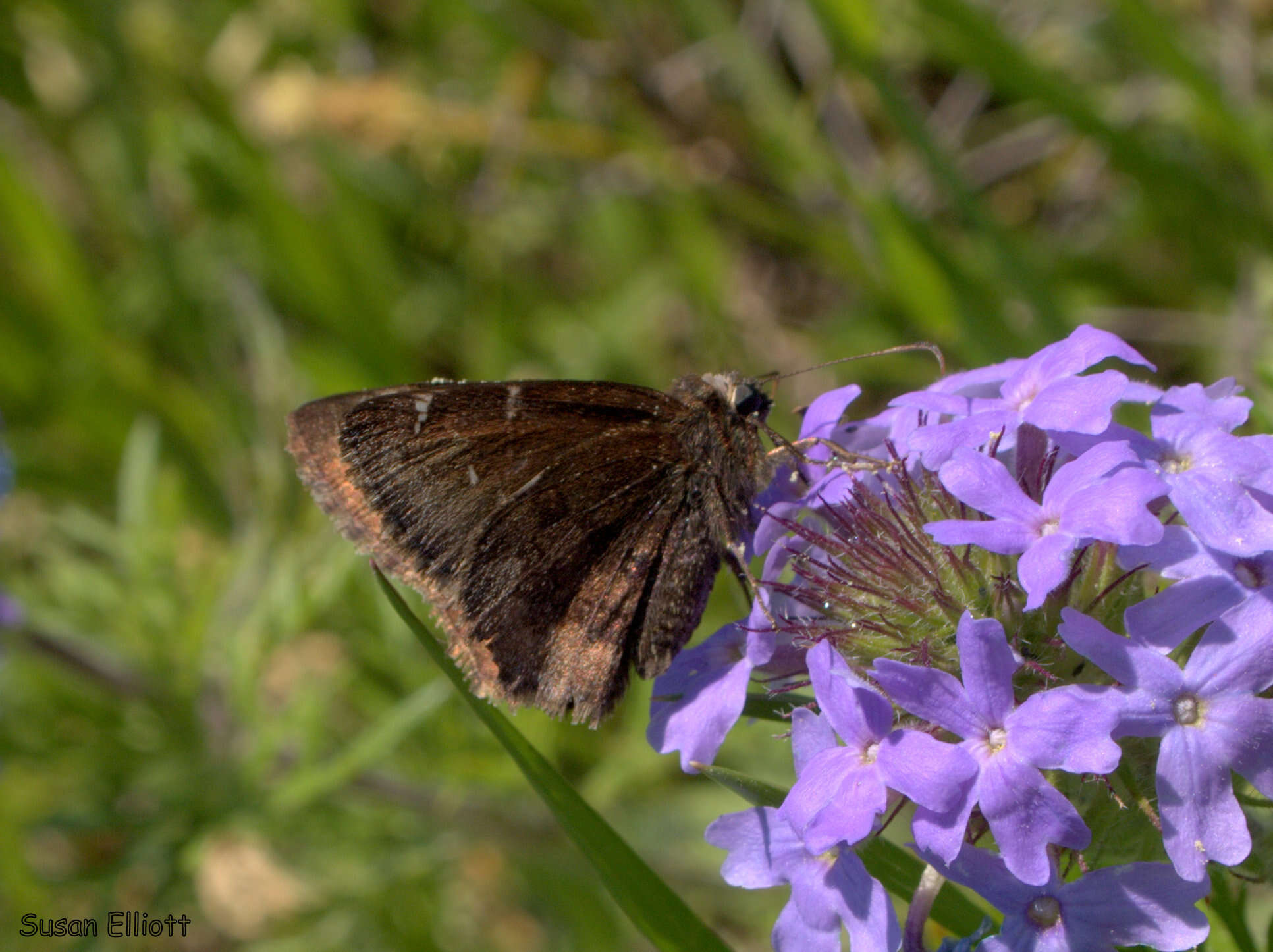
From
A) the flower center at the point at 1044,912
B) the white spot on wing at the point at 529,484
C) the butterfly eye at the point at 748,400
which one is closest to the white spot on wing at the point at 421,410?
the white spot on wing at the point at 529,484

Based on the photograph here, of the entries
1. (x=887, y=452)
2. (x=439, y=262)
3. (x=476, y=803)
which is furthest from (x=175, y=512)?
(x=887, y=452)

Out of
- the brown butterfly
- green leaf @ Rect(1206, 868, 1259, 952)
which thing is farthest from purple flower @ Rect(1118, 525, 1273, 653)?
the brown butterfly

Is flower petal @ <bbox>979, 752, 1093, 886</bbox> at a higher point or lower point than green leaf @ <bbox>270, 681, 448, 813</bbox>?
lower

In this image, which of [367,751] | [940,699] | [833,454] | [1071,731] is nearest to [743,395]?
[833,454]

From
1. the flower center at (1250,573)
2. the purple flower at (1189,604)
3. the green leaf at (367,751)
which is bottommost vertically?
the flower center at (1250,573)

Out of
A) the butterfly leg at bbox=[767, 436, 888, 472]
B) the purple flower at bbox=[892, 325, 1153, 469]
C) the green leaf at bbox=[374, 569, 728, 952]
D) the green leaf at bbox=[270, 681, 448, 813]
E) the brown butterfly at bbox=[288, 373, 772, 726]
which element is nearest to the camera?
the purple flower at bbox=[892, 325, 1153, 469]

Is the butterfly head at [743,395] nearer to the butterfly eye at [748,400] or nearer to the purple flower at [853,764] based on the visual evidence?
the butterfly eye at [748,400]

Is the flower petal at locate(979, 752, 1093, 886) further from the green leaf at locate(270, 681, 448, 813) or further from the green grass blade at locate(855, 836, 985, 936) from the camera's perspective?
the green leaf at locate(270, 681, 448, 813)

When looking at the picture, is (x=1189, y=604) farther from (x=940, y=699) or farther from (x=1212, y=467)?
(x=940, y=699)

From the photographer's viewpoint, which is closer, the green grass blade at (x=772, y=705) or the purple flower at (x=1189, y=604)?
the purple flower at (x=1189, y=604)
